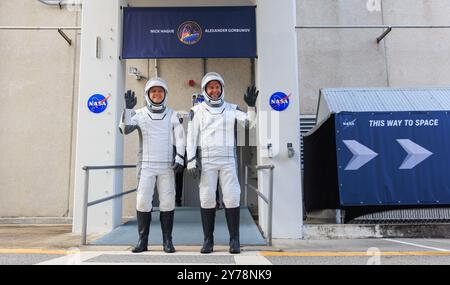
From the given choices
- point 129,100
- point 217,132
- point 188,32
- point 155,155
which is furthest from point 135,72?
point 217,132

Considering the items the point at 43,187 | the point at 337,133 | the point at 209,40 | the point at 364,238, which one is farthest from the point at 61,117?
the point at 364,238

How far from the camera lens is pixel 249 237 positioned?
4727 mm

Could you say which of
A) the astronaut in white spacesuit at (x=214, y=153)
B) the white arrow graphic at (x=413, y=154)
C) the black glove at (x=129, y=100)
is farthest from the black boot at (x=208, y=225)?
the white arrow graphic at (x=413, y=154)

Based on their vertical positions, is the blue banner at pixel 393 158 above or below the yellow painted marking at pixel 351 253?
above

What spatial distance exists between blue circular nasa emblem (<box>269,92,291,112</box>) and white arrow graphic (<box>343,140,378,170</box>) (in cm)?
127

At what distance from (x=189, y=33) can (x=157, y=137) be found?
8.98 ft

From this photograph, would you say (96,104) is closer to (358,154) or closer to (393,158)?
(358,154)

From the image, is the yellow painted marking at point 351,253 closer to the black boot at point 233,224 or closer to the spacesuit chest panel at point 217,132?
the black boot at point 233,224

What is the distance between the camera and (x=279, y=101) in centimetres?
559

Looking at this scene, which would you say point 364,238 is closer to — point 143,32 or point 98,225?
point 98,225

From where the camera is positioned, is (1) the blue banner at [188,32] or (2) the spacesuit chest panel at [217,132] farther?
(1) the blue banner at [188,32]

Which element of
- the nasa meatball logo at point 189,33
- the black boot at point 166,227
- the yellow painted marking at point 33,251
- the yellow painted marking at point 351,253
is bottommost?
the yellow painted marking at point 351,253

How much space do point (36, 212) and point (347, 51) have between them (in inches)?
344

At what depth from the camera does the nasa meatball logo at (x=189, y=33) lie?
19.9 ft
